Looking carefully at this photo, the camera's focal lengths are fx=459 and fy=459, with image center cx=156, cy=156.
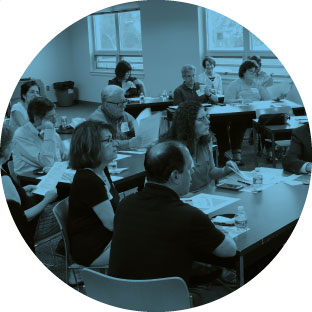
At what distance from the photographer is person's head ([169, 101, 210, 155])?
3443 millimetres

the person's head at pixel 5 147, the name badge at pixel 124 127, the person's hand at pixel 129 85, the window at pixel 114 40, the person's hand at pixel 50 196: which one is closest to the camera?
the person's head at pixel 5 147

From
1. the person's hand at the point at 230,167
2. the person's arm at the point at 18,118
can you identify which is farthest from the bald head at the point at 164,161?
the person's arm at the point at 18,118

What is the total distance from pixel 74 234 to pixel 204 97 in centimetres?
503

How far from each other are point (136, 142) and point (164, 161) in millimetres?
2377

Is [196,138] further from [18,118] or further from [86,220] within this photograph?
[18,118]

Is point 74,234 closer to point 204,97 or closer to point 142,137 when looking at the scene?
point 142,137

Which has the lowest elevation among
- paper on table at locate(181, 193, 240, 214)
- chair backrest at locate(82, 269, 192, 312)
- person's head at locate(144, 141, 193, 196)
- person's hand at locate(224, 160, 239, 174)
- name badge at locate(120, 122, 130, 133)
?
chair backrest at locate(82, 269, 192, 312)

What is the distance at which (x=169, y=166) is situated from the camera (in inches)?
82.0

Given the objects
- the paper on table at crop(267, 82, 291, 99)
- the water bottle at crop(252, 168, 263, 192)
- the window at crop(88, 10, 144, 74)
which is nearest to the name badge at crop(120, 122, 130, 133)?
the water bottle at crop(252, 168, 263, 192)

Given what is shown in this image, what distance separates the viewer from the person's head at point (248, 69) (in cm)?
730

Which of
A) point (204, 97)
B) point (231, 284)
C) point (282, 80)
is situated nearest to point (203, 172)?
point (231, 284)

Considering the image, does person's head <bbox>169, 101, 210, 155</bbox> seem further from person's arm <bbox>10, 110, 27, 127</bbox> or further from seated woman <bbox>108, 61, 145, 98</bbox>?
seated woman <bbox>108, 61, 145, 98</bbox>

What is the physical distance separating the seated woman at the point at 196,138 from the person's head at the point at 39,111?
3.63 feet

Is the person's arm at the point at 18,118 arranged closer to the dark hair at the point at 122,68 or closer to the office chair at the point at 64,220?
the office chair at the point at 64,220
